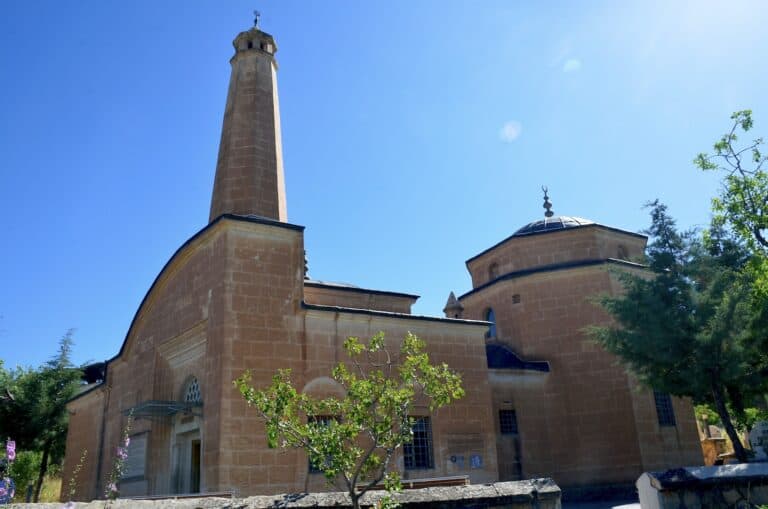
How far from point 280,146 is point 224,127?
1749 millimetres

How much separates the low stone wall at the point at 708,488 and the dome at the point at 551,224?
1382cm

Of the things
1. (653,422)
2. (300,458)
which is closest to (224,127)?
(300,458)

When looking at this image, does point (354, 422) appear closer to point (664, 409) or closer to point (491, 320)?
point (664, 409)

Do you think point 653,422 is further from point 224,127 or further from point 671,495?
point 224,127

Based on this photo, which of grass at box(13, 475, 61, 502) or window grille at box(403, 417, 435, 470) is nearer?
window grille at box(403, 417, 435, 470)

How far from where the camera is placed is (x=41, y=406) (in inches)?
852

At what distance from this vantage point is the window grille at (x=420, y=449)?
1367 centimetres

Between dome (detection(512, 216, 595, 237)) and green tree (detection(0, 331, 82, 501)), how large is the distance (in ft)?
59.7

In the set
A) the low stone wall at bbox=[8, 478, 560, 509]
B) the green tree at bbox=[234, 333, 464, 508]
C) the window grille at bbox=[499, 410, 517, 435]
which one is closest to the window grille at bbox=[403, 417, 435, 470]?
the window grille at bbox=[499, 410, 517, 435]

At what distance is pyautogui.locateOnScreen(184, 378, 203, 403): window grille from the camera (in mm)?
14103

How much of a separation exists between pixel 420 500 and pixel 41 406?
2086cm

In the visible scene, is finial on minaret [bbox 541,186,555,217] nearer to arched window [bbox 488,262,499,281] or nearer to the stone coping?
arched window [bbox 488,262,499,281]

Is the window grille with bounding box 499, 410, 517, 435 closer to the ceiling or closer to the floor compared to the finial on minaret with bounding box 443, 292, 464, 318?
closer to the floor

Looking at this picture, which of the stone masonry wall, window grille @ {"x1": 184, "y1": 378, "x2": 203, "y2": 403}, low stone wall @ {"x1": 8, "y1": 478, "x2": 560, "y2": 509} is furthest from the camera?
the stone masonry wall
